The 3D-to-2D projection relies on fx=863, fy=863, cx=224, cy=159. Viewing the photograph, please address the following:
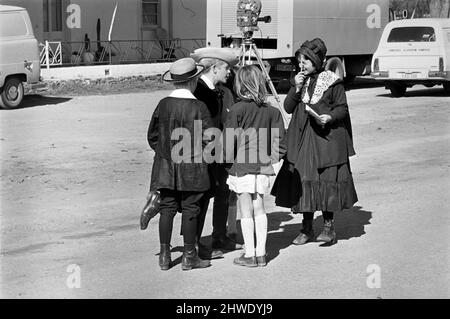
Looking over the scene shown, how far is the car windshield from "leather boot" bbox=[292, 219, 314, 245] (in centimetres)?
1305

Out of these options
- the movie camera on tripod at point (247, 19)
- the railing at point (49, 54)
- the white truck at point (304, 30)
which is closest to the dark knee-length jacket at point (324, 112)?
the movie camera on tripod at point (247, 19)

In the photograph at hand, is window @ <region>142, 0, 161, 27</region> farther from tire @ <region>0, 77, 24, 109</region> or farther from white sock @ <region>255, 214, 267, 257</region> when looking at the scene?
white sock @ <region>255, 214, 267, 257</region>

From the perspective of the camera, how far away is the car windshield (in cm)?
1983

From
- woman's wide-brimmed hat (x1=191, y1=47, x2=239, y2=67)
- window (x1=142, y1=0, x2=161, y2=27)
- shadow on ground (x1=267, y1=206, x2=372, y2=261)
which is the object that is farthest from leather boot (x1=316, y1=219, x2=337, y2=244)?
window (x1=142, y1=0, x2=161, y2=27)

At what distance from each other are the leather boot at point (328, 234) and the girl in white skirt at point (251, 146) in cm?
86

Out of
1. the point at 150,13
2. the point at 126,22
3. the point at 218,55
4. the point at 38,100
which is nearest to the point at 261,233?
the point at 218,55

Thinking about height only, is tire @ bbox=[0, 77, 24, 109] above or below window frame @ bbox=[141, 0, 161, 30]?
below

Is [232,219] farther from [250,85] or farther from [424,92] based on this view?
[424,92]

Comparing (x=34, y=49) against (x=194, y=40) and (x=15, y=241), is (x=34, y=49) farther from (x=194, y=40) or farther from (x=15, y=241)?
(x=15, y=241)

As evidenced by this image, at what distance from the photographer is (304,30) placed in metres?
20.9

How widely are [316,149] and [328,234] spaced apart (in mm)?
756

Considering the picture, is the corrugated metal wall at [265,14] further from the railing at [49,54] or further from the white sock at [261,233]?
the white sock at [261,233]

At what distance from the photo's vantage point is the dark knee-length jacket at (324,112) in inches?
291

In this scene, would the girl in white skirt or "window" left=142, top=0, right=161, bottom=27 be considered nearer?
the girl in white skirt
